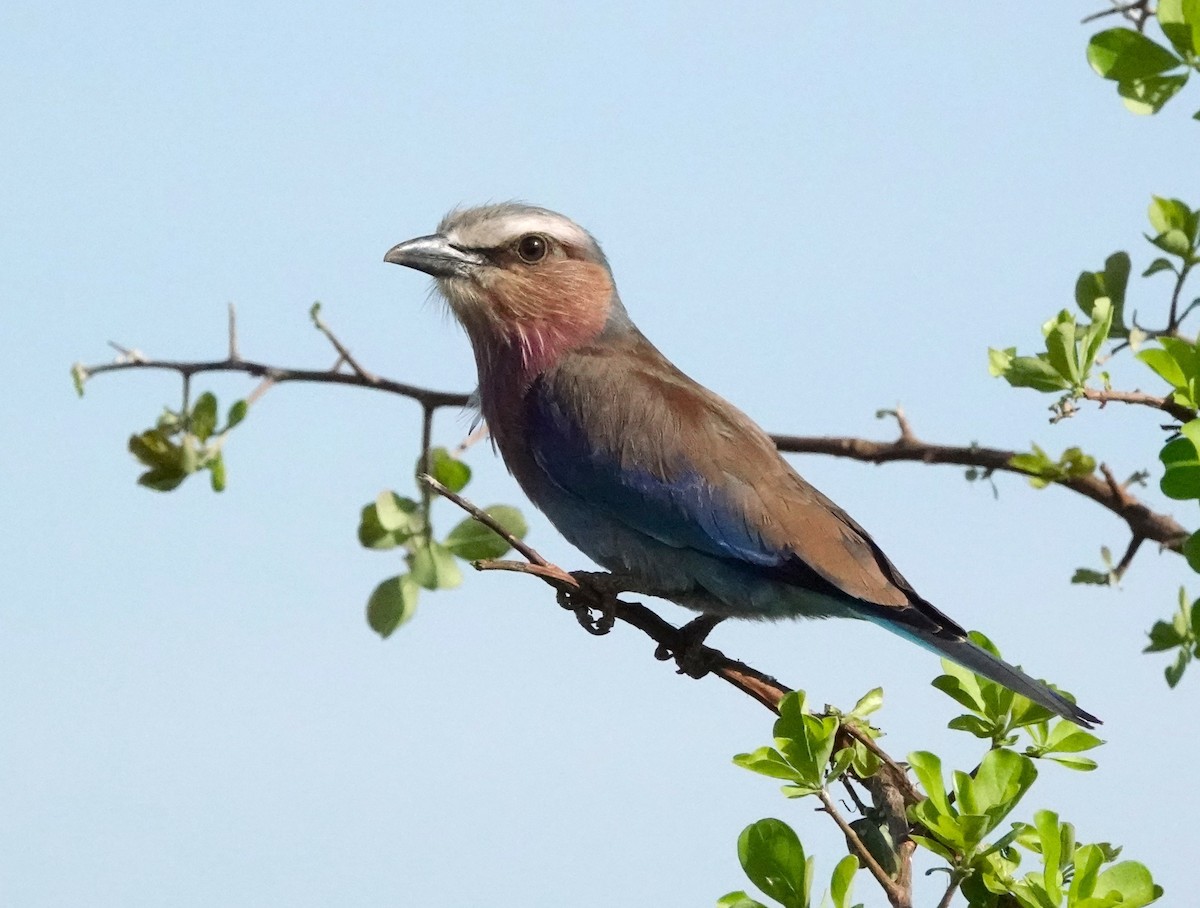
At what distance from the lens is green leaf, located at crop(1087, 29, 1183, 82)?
3379 mm

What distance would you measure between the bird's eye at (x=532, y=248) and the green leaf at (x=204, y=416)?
6.86 ft

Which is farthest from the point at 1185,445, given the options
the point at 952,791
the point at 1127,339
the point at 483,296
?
the point at 483,296

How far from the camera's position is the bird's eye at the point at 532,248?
19.8ft

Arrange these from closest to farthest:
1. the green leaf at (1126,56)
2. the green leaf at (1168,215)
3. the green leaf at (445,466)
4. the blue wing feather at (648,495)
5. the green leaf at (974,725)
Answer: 1. the green leaf at (974,725)
2. the green leaf at (1126,56)
3. the green leaf at (1168,215)
4. the green leaf at (445,466)
5. the blue wing feather at (648,495)

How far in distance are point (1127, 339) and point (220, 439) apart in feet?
7.32

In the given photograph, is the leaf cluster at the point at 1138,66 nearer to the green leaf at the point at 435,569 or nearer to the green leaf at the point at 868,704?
the green leaf at the point at 868,704

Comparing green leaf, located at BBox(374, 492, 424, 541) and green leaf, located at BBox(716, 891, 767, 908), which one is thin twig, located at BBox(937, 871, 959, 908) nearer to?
green leaf, located at BBox(716, 891, 767, 908)

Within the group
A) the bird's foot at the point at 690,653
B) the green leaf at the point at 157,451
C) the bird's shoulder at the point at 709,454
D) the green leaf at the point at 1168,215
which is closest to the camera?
the green leaf at the point at 1168,215

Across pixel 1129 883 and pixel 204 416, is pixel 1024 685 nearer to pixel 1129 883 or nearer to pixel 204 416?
pixel 1129 883

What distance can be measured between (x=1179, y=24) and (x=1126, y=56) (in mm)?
136

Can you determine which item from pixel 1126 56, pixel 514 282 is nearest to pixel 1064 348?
pixel 1126 56

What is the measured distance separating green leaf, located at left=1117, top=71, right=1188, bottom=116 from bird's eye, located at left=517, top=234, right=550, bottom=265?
296 cm

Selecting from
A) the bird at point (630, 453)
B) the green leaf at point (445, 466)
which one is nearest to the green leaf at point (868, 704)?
the bird at point (630, 453)

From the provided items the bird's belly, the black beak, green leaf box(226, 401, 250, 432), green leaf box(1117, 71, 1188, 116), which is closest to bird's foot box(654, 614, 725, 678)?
the bird's belly
